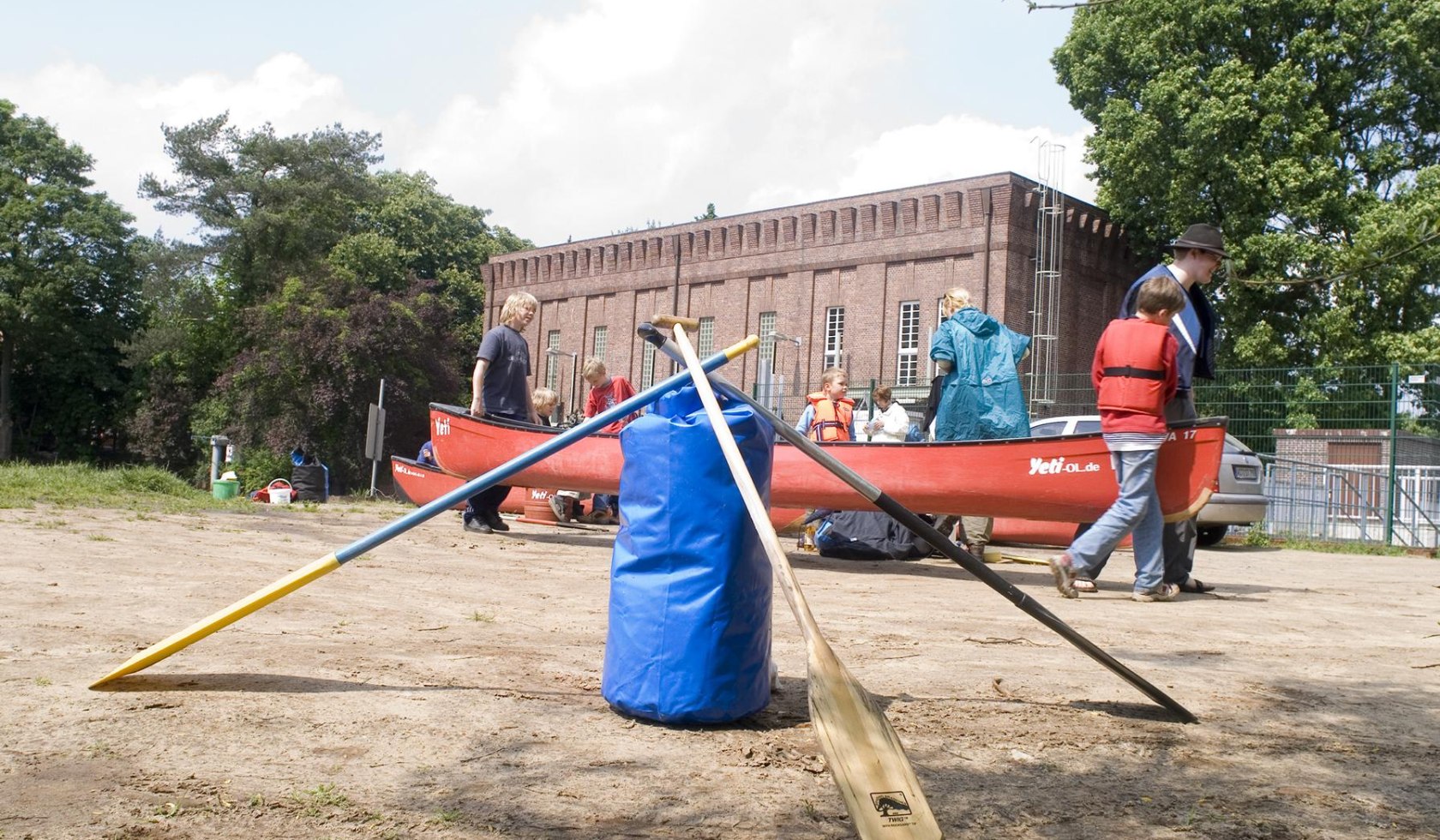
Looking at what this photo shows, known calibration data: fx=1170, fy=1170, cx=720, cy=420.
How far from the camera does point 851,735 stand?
271 centimetres

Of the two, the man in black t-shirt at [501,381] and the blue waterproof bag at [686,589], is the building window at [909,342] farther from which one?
the blue waterproof bag at [686,589]

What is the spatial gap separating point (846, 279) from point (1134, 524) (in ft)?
118

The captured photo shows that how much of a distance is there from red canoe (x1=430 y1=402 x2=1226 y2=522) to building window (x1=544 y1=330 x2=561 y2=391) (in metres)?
45.4

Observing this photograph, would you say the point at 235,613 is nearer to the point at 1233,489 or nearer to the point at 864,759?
the point at 864,759

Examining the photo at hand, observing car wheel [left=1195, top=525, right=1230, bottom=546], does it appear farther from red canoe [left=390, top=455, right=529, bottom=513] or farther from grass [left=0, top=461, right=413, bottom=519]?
grass [left=0, top=461, right=413, bottom=519]

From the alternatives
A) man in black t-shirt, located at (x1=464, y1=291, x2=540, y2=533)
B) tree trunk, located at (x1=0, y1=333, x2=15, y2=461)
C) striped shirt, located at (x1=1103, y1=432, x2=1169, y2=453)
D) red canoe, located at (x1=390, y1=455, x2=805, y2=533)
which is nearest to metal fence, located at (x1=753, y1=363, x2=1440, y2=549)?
red canoe, located at (x1=390, y1=455, x2=805, y2=533)

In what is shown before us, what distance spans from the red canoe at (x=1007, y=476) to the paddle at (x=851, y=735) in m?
3.86

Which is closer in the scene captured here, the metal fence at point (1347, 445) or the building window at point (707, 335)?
the metal fence at point (1347, 445)

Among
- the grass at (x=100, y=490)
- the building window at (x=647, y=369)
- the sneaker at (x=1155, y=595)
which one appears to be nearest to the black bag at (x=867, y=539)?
the sneaker at (x=1155, y=595)

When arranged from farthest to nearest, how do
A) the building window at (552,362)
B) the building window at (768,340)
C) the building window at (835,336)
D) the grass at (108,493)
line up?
1. the building window at (552,362)
2. the building window at (768,340)
3. the building window at (835,336)
4. the grass at (108,493)

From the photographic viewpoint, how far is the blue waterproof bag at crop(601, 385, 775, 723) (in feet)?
10.8

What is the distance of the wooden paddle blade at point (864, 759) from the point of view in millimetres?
2375

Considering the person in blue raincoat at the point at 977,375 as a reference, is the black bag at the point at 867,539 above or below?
below

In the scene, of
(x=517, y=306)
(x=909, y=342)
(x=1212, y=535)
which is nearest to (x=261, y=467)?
(x=909, y=342)
